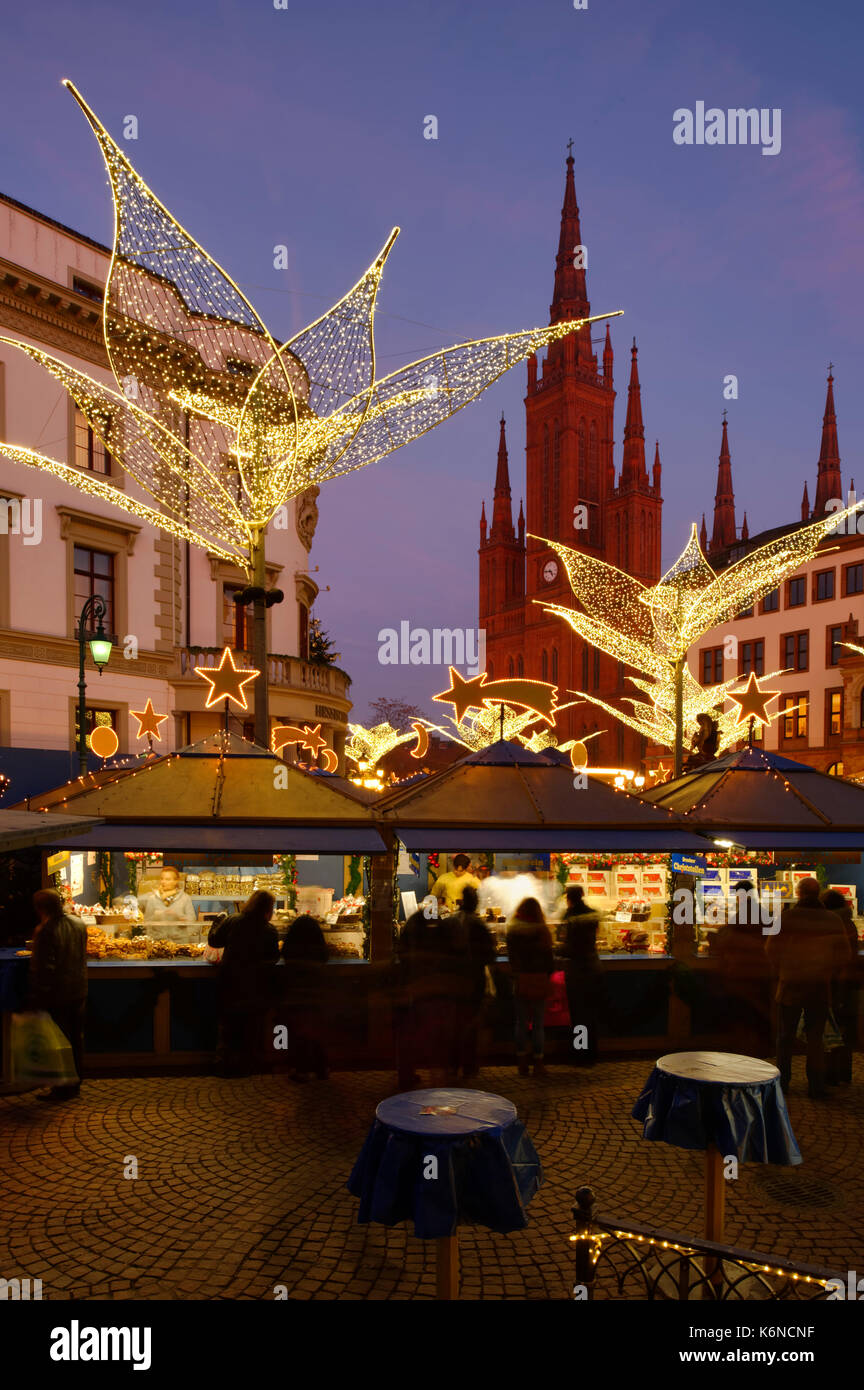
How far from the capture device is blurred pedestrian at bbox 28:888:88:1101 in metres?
7.43

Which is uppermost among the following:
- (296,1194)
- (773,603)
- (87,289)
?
(87,289)

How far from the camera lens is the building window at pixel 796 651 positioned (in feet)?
167

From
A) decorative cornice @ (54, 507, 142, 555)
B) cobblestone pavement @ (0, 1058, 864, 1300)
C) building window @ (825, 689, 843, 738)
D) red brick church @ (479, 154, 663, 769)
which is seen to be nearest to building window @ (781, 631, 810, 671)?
building window @ (825, 689, 843, 738)

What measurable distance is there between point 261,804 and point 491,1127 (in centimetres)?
595

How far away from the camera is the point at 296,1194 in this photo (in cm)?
566

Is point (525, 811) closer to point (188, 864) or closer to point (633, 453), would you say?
point (188, 864)

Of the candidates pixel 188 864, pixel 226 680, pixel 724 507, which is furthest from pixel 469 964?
pixel 724 507

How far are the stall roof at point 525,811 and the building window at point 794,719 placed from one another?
45034 mm

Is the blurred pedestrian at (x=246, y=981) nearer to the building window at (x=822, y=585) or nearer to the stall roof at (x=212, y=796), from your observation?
the stall roof at (x=212, y=796)

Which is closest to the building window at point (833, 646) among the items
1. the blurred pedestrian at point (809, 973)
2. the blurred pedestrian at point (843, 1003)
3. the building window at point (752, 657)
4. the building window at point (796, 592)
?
the building window at point (796, 592)

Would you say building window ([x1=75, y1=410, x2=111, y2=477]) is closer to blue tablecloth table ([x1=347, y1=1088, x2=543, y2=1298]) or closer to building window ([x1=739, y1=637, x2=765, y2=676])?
blue tablecloth table ([x1=347, y1=1088, x2=543, y2=1298])

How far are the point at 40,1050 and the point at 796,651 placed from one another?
5250cm

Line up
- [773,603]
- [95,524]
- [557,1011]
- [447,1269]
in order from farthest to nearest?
[773,603], [95,524], [557,1011], [447,1269]
